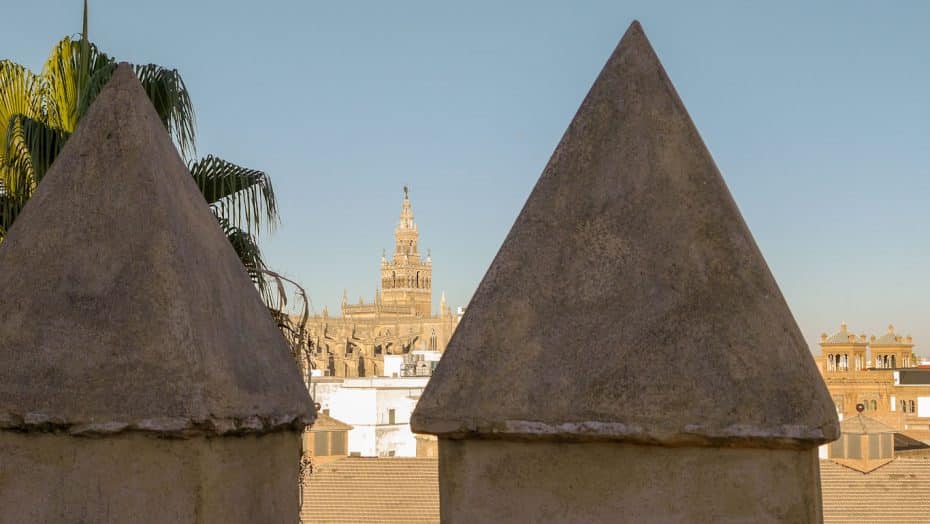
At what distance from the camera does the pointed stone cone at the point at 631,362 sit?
310 cm

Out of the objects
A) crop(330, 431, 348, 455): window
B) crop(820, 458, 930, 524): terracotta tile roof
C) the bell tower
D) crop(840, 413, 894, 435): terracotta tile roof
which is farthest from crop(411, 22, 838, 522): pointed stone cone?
the bell tower

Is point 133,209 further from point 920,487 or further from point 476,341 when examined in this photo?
point 920,487

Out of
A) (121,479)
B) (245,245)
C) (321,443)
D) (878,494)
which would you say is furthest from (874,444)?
(121,479)

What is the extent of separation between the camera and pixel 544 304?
10.7ft

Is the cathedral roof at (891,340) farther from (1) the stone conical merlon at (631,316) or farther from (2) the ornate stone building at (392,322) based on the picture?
(1) the stone conical merlon at (631,316)

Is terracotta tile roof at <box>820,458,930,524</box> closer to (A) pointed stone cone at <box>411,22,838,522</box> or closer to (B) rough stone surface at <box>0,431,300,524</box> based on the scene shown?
(A) pointed stone cone at <box>411,22,838,522</box>

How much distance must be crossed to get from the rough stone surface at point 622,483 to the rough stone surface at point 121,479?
595 millimetres

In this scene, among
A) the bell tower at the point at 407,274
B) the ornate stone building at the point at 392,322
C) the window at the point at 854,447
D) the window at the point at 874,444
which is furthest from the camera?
the bell tower at the point at 407,274

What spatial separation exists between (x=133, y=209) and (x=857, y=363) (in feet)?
245

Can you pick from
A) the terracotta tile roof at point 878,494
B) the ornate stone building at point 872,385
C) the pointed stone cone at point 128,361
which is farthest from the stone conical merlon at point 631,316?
the ornate stone building at point 872,385

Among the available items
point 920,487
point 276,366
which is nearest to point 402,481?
point 920,487

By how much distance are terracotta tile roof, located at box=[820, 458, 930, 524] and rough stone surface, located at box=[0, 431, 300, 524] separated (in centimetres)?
1842

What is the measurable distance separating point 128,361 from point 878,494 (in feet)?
68.2

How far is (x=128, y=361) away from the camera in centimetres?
334
